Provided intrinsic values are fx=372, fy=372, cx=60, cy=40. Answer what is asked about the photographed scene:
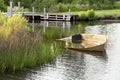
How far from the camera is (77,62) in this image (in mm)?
20109

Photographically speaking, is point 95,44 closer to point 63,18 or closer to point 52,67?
point 52,67

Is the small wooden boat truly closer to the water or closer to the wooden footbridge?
the water

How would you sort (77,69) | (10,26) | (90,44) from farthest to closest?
(90,44) < (77,69) < (10,26)

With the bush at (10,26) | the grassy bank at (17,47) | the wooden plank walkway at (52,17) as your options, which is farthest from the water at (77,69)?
the wooden plank walkway at (52,17)

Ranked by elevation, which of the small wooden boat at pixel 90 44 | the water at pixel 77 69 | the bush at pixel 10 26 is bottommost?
the water at pixel 77 69

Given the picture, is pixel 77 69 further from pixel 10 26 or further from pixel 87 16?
pixel 87 16

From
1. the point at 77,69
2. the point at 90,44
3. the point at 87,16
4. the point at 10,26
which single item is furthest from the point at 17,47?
the point at 87,16

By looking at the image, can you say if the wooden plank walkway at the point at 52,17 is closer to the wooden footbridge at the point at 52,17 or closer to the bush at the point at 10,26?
the wooden footbridge at the point at 52,17

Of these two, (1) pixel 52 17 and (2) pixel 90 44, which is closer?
(2) pixel 90 44

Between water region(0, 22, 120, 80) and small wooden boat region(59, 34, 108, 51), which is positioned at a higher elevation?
small wooden boat region(59, 34, 108, 51)

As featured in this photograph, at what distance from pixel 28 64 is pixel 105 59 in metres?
5.78

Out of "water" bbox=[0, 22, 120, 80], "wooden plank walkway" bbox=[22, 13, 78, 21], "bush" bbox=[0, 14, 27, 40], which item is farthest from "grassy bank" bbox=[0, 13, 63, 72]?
"wooden plank walkway" bbox=[22, 13, 78, 21]

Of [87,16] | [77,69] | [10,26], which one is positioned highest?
[10,26]

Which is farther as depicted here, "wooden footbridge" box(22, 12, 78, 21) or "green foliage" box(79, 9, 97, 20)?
"green foliage" box(79, 9, 97, 20)
